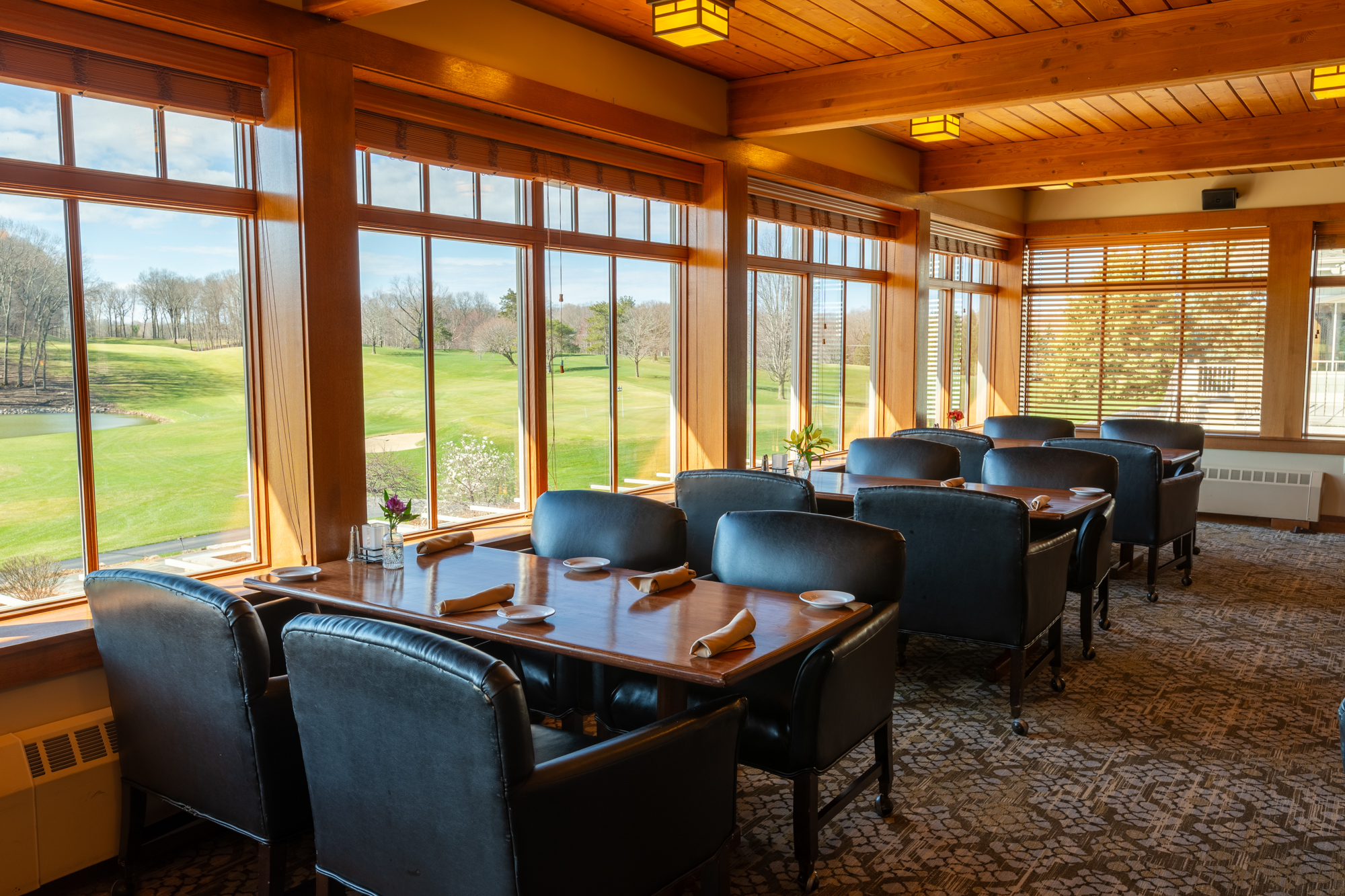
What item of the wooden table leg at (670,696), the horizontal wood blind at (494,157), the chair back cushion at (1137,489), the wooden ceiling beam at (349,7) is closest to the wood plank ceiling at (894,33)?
the horizontal wood blind at (494,157)

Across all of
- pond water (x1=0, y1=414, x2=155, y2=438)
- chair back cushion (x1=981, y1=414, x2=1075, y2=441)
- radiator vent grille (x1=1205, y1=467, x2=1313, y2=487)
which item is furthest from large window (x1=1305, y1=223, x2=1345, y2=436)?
pond water (x1=0, y1=414, x2=155, y2=438)

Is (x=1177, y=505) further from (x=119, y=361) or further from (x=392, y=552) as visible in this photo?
(x=119, y=361)

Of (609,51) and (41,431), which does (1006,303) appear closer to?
(609,51)

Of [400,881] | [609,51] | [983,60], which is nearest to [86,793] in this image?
[400,881]

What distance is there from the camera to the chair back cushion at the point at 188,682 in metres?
2.26

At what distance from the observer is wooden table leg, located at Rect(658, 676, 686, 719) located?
2367 millimetres

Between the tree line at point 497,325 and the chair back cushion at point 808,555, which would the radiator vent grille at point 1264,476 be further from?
the chair back cushion at point 808,555

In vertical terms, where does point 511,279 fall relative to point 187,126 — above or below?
below

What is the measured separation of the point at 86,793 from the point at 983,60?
4.66 metres

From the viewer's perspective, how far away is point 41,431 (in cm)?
299

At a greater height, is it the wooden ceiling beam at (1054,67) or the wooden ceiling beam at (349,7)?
the wooden ceiling beam at (1054,67)

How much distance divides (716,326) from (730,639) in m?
3.39

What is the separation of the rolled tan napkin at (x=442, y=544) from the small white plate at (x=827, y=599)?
54.0 inches

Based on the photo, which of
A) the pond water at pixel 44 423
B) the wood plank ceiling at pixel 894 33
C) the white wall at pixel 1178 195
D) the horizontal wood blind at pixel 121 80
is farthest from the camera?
the white wall at pixel 1178 195
